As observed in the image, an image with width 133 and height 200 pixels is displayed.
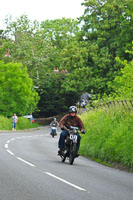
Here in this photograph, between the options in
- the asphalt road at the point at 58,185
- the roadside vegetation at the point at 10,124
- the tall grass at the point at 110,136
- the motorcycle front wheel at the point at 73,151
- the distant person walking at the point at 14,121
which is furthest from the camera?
the roadside vegetation at the point at 10,124

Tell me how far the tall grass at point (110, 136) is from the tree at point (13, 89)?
29575mm

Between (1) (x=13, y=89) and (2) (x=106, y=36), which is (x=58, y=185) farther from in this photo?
(1) (x=13, y=89)

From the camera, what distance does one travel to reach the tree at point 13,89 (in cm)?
5091

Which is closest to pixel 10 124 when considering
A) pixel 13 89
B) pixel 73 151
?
pixel 13 89

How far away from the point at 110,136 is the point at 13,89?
114 feet

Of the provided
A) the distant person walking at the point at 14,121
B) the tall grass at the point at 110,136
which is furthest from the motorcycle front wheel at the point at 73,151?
the distant person walking at the point at 14,121

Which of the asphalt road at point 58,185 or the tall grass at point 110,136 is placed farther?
the tall grass at point 110,136

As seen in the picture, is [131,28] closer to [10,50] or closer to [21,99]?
[21,99]

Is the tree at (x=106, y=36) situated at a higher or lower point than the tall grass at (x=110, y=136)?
higher

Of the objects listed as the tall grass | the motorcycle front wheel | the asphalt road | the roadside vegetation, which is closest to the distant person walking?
the roadside vegetation

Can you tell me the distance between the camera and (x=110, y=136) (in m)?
16.9

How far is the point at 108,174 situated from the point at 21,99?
39565 mm

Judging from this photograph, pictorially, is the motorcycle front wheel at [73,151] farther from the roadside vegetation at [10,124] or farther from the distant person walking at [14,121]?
the distant person walking at [14,121]

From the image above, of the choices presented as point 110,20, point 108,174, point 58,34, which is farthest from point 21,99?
point 108,174
